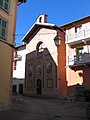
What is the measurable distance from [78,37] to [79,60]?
8.65 ft

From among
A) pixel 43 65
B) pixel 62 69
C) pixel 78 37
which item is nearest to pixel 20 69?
pixel 43 65

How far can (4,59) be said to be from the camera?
605 inches

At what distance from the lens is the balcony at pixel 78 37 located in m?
24.1

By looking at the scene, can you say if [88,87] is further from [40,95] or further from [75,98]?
[40,95]

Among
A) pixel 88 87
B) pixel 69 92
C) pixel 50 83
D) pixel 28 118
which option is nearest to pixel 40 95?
pixel 50 83

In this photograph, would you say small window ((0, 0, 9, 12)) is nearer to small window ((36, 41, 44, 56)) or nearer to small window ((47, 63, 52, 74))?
small window ((47, 63, 52, 74))

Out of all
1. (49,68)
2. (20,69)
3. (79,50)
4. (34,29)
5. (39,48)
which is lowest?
(49,68)

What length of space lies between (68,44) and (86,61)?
367cm

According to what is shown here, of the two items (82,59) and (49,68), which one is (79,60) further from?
(49,68)

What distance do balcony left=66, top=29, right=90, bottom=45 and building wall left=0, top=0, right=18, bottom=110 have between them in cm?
993

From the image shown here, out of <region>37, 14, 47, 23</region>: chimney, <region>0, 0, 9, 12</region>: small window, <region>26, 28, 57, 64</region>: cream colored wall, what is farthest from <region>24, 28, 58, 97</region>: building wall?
<region>0, 0, 9, 12</region>: small window

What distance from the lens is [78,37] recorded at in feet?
82.2

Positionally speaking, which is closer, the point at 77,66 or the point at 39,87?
the point at 77,66

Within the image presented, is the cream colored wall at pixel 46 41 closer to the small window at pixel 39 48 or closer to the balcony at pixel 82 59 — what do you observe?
the small window at pixel 39 48
